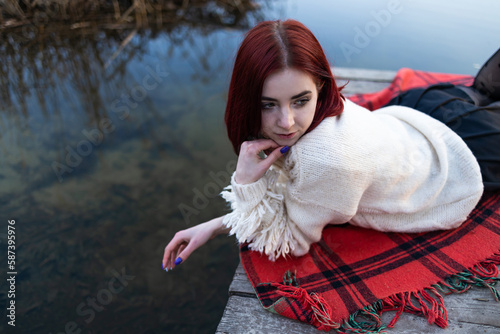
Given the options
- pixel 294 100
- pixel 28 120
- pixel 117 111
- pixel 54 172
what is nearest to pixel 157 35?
pixel 117 111

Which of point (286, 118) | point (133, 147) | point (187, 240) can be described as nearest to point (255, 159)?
point (286, 118)

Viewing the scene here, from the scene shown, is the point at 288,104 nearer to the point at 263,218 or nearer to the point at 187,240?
the point at 263,218

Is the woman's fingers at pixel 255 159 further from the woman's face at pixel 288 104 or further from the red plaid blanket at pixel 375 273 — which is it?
the red plaid blanket at pixel 375 273

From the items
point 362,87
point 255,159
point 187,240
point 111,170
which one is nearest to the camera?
point 255,159

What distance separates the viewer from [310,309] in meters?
1.35

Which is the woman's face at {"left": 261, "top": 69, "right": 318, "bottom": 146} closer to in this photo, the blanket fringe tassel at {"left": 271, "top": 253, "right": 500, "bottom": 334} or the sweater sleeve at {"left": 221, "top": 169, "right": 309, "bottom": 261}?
the sweater sleeve at {"left": 221, "top": 169, "right": 309, "bottom": 261}

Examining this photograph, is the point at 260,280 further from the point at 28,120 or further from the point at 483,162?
the point at 28,120

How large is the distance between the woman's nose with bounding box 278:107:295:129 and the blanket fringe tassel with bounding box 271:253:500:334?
0.68 metres

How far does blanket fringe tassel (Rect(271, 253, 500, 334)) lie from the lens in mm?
1304

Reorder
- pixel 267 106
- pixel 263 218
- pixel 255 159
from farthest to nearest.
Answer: pixel 263 218 < pixel 255 159 < pixel 267 106

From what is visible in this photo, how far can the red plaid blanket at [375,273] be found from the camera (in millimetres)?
1351

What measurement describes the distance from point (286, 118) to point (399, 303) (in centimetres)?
87

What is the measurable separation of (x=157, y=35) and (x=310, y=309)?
4.42 meters

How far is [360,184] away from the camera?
4.43ft
